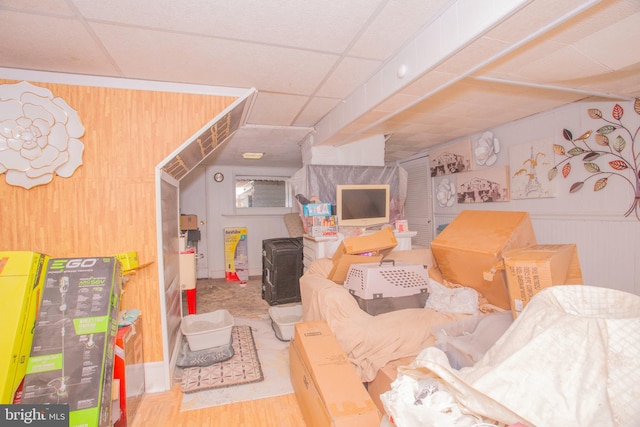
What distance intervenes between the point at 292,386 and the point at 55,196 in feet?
6.63

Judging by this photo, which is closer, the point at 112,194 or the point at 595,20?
the point at 595,20

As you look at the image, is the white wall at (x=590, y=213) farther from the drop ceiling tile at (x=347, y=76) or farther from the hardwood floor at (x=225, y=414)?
the hardwood floor at (x=225, y=414)

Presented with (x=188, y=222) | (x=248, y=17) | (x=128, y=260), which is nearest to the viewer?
(x=248, y=17)

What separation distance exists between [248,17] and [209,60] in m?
0.53

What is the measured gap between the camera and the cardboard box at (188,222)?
5020 mm

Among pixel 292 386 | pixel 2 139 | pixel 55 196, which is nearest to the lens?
pixel 2 139

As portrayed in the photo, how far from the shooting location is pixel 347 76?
83.0 inches

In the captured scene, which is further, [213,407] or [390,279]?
[390,279]

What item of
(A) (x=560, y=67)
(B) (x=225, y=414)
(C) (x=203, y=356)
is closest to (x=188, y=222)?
(C) (x=203, y=356)

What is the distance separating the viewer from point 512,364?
3.20ft

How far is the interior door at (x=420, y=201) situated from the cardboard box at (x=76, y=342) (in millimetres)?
3860

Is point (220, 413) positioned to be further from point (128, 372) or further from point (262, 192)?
point (262, 192)

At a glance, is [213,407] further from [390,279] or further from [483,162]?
[483,162]

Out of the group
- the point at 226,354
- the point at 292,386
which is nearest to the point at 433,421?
the point at 292,386
